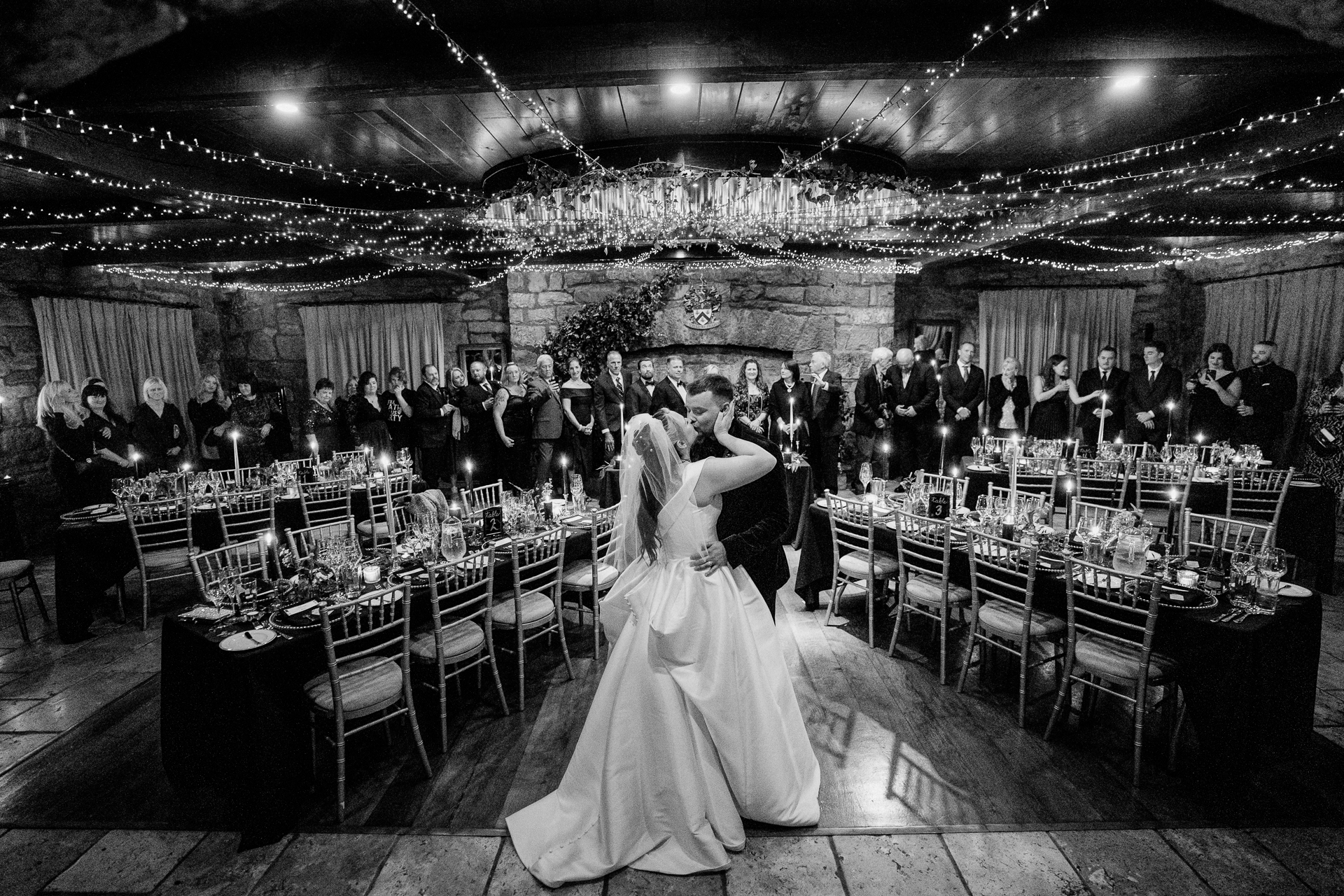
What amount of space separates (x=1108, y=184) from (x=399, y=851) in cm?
596

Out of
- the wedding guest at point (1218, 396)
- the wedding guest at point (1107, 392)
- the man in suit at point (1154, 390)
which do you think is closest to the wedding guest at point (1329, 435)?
the wedding guest at point (1218, 396)

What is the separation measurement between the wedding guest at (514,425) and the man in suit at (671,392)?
1.43 meters

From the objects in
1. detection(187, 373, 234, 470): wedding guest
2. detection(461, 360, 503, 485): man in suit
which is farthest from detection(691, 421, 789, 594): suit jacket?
detection(187, 373, 234, 470): wedding guest

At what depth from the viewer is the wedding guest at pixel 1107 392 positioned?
694 centimetres

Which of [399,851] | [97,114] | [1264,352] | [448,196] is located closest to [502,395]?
[448,196]

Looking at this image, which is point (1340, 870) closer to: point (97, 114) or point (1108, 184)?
point (1108, 184)

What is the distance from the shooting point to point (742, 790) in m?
2.31

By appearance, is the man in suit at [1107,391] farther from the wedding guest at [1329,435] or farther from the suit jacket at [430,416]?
the suit jacket at [430,416]

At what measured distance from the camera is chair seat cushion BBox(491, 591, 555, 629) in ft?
11.2

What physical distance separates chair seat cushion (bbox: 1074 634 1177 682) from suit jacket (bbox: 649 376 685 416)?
5.01 meters

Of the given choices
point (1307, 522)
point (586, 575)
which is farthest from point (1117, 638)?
point (1307, 522)

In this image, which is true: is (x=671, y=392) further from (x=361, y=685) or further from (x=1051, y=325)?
(x=1051, y=325)

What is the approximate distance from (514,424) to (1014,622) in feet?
17.5

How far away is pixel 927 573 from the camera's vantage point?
374cm
